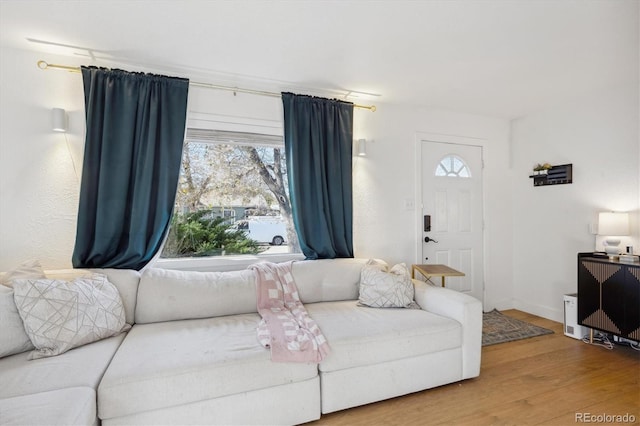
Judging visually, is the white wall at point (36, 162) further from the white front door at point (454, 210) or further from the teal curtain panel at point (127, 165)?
the white front door at point (454, 210)

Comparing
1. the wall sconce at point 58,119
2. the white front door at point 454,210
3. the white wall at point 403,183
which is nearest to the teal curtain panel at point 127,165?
the wall sconce at point 58,119

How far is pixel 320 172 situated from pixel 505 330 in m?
2.55

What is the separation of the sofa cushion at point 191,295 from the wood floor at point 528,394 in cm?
102

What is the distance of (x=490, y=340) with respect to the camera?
9.68 feet

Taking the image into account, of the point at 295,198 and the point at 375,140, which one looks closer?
the point at 295,198

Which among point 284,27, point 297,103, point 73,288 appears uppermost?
point 284,27

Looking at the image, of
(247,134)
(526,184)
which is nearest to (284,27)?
(247,134)

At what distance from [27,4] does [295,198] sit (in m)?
2.14

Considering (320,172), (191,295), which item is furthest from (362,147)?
(191,295)

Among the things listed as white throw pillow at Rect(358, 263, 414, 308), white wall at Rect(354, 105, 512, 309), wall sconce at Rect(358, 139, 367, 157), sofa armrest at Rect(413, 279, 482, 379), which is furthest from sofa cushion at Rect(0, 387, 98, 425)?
wall sconce at Rect(358, 139, 367, 157)

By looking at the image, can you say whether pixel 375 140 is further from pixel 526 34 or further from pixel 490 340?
pixel 490 340

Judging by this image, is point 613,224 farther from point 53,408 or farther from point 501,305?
point 53,408

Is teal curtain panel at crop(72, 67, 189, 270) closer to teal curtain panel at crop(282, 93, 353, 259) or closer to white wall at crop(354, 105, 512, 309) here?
teal curtain panel at crop(282, 93, 353, 259)

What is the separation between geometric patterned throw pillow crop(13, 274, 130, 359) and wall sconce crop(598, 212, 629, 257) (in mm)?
4098
